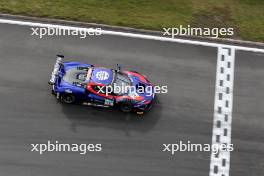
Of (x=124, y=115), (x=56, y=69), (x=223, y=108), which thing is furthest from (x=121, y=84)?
(x=223, y=108)

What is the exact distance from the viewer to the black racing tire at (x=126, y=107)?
22.3m

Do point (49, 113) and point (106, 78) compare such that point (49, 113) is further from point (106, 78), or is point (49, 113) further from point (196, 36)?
point (196, 36)

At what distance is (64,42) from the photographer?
25.0 meters

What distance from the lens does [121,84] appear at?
2242 cm

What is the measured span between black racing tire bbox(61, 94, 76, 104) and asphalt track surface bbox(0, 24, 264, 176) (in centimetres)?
29

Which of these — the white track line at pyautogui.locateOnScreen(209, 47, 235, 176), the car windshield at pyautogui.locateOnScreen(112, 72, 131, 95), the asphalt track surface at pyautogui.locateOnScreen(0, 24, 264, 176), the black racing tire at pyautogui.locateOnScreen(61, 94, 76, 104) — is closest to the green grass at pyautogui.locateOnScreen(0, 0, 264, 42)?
the asphalt track surface at pyautogui.locateOnScreen(0, 24, 264, 176)

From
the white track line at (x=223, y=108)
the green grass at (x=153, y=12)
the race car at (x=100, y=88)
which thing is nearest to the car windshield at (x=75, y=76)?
the race car at (x=100, y=88)

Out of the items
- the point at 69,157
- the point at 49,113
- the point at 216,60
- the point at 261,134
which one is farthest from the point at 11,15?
the point at 261,134

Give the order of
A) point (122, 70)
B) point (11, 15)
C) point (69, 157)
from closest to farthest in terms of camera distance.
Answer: point (69, 157), point (122, 70), point (11, 15)

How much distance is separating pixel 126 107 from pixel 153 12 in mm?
6470

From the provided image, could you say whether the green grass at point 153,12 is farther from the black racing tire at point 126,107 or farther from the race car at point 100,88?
the black racing tire at point 126,107

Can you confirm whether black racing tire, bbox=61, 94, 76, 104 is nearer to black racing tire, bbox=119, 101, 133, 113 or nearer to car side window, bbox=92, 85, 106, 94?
car side window, bbox=92, 85, 106, 94

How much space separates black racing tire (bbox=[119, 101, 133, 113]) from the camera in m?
22.3

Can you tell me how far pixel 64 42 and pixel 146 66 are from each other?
170 inches
